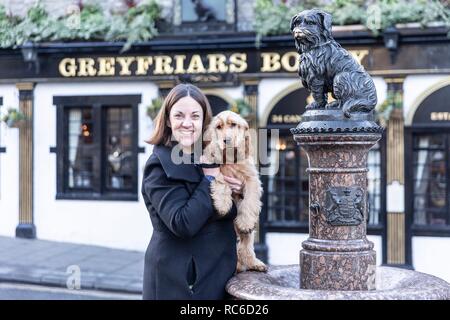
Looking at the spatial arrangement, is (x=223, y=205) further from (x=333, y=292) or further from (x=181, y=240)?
(x=333, y=292)

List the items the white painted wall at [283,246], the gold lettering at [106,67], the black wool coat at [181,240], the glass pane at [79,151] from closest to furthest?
1. the black wool coat at [181,240]
2. the white painted wall at [283,246]
3. the gold lettering at [106,67]
4. the glass pane at [79,151]

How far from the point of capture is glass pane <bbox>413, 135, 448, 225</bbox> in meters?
11.3

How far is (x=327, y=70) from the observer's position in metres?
3.96

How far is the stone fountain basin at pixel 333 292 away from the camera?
10.7 ft

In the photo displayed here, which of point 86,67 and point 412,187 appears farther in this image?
point 86,67

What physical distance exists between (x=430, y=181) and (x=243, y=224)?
27.6ft

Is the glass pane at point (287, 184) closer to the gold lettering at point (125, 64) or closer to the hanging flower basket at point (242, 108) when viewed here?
the hanging flower basket at point (242, 108)

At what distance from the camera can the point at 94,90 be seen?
41.8 feet

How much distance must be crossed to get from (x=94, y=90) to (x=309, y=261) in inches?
378

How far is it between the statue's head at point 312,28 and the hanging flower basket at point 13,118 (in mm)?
9775

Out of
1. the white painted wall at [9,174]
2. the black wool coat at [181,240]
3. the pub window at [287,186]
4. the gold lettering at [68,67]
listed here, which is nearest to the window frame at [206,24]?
the gold lettering at [68,67]

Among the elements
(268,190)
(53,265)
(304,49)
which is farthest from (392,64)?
(304,49)

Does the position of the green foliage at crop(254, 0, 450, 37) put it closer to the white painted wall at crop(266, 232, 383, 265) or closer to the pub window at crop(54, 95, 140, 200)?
the pub window at crop(54, 95, 140, 200)

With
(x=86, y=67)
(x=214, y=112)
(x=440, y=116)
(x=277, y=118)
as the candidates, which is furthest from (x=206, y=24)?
(x=440, y=116)
